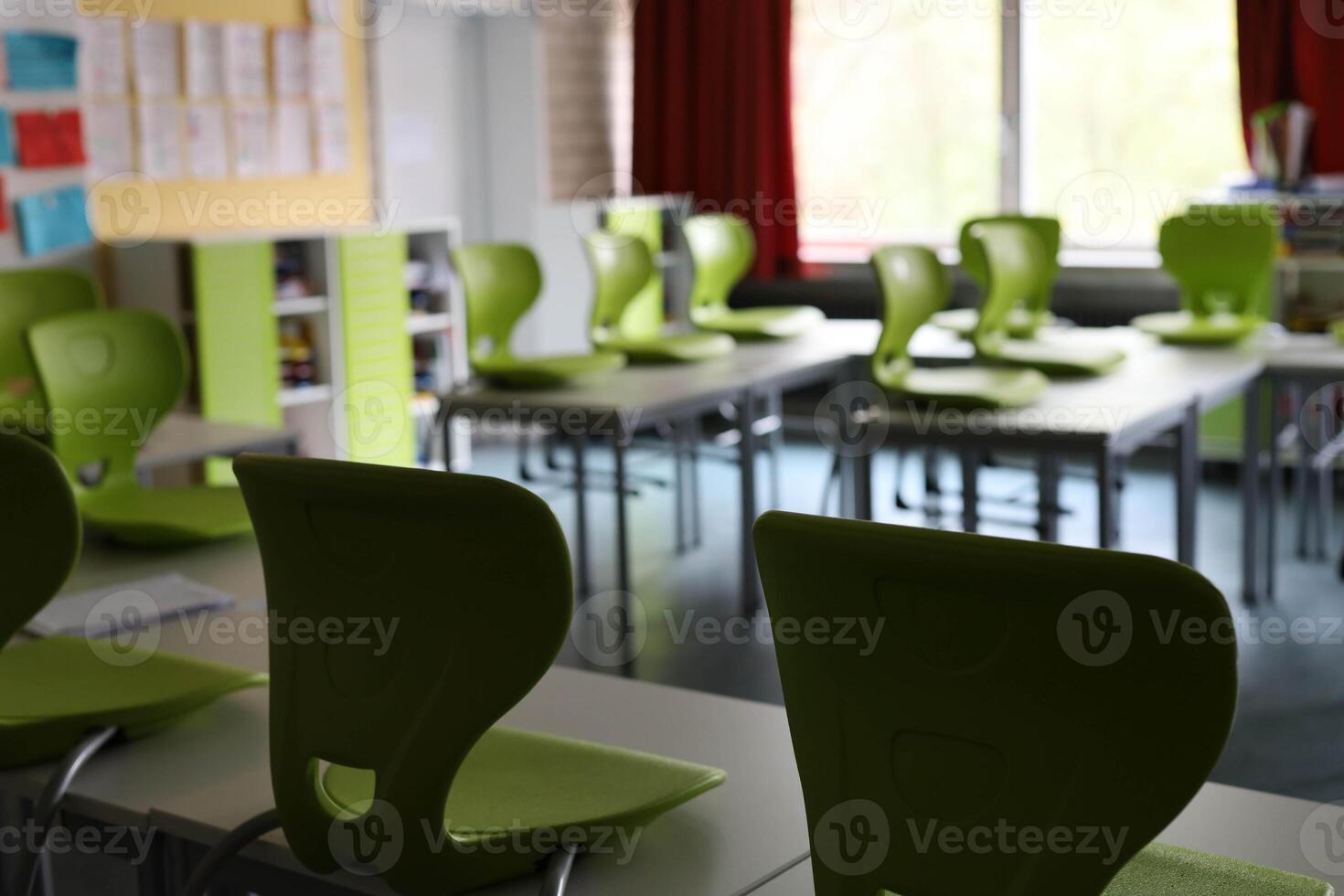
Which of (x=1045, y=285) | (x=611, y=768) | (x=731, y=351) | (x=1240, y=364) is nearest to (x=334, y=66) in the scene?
(x=731, y=351)

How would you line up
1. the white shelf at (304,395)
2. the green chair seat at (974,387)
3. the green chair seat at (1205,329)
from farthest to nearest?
the white shelf at (304,395) < the green chair seat at (1205,329) < the green chair seat at (974,387)

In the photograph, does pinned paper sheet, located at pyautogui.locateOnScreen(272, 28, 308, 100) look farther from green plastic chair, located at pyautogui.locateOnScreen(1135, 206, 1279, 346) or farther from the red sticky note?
green plastic chair, located at pyautogui.locateOnScreen(1135, 206, 1279, 346)

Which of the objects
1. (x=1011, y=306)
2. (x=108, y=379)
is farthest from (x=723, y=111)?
(x=108, y=379)

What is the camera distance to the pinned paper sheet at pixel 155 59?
5922 mm

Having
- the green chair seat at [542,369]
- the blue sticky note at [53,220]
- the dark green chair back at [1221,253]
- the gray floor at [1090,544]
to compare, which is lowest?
the gray floor at [1090,544]

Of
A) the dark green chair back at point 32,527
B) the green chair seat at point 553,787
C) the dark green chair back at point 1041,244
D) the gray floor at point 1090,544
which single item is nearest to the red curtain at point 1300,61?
the gray floor at point 1090,544

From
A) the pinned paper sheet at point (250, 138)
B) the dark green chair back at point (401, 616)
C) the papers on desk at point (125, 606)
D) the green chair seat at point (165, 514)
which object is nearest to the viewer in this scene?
the dark green chair back at point (401, 616)

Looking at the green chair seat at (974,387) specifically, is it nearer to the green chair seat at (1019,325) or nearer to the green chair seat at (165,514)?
the green chair seat at (1019,325)

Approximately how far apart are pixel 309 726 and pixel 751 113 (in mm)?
6384

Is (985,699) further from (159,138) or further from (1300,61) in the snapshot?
(1300,61)

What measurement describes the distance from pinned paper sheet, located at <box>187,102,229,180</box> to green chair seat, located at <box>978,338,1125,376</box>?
3.49m

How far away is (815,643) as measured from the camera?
1.22 metres

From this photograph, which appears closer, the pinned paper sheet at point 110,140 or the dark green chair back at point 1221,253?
the dark green chair back at point 1221,253

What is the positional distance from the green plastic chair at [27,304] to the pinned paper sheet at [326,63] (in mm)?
2096
